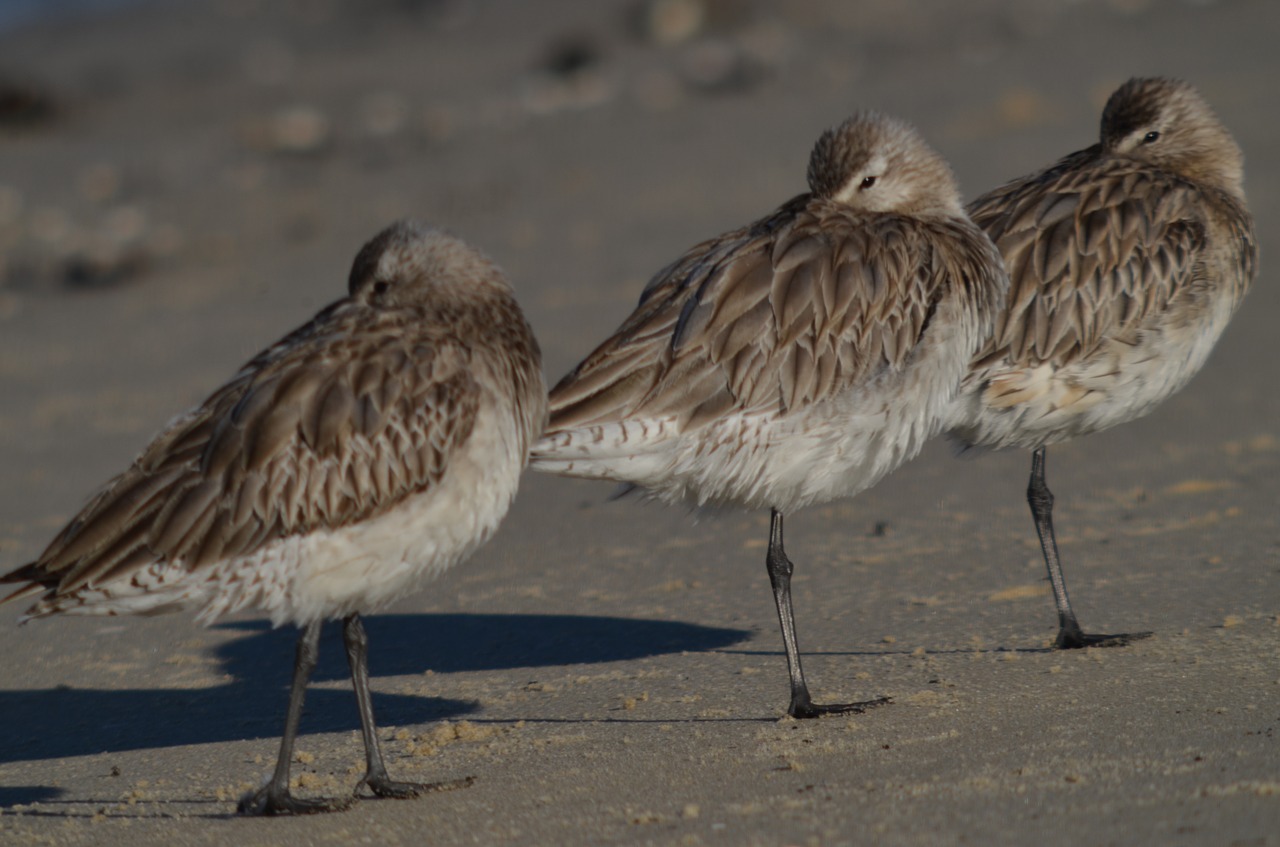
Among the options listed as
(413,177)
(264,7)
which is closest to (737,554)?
(413,177)

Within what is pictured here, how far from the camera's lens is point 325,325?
4.82m

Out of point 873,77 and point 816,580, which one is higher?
point 873,77

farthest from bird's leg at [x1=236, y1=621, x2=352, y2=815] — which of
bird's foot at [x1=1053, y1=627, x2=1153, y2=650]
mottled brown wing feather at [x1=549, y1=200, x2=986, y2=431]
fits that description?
bird's foot at [x1=1053, y1=627, x2=1153, y2=650]

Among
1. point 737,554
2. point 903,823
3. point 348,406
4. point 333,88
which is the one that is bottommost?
point 903,823

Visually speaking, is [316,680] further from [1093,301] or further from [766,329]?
[1093,301]

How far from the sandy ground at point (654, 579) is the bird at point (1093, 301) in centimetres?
65

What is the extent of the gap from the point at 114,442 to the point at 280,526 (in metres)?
4.80

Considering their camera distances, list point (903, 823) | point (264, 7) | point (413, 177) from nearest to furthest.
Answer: point (903, 823) < point (413, 177) < point (264, 7)

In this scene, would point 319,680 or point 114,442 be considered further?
point 114,442

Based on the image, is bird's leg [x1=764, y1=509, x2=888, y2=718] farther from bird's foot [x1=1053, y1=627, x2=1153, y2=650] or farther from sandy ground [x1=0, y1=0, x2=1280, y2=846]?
bird's foot [x1=1053, y1=627, x2=1153, y2=650]

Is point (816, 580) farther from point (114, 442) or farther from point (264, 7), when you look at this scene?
point (264, 7)

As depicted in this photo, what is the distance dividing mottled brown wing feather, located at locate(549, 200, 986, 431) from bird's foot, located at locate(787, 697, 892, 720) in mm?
901

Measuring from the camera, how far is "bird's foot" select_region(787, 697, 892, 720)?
4.96m

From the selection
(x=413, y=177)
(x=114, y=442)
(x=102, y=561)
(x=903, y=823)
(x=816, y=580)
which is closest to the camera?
(x=903, y=823)
